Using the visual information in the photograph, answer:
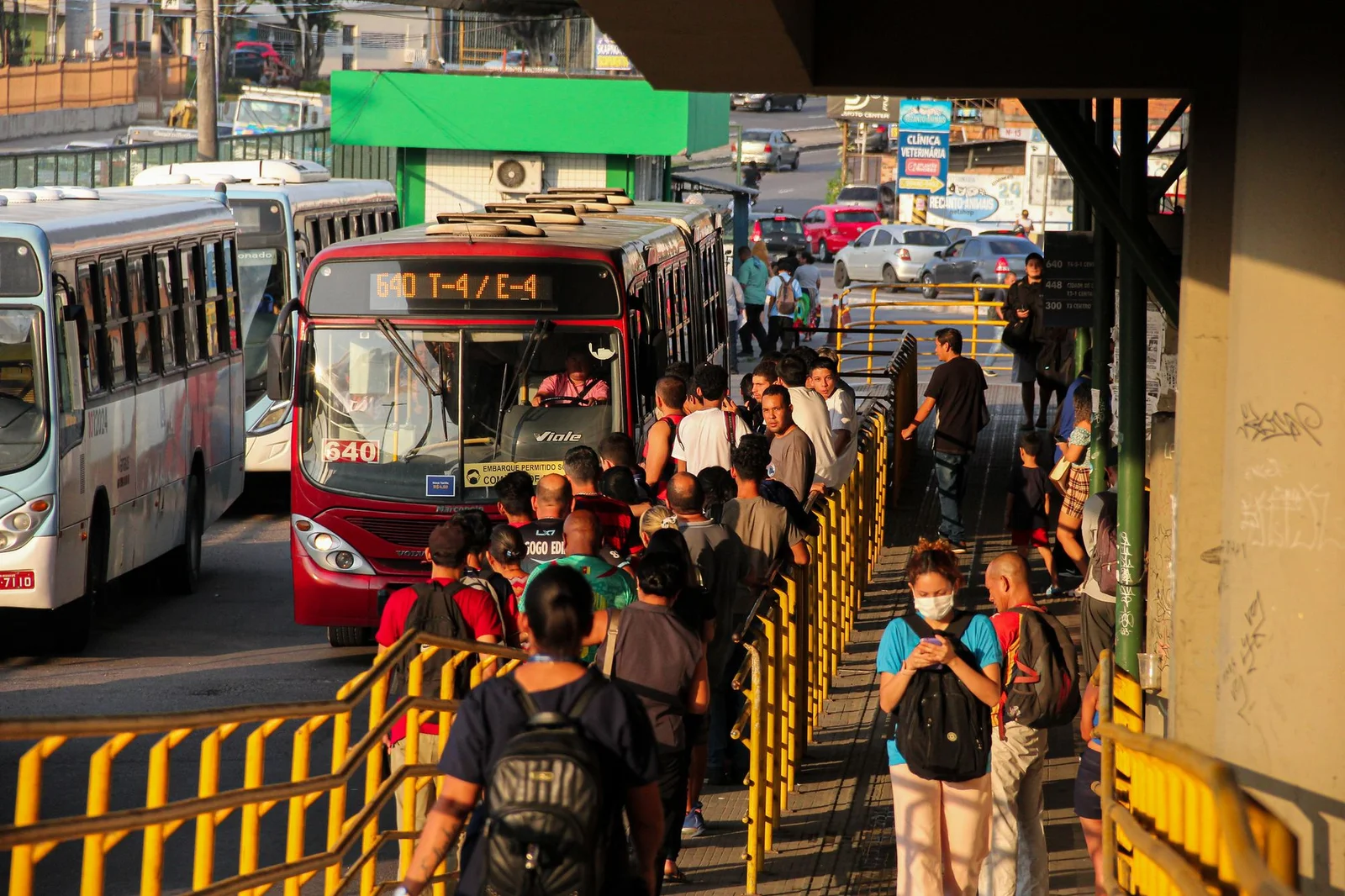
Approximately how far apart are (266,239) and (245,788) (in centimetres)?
1450

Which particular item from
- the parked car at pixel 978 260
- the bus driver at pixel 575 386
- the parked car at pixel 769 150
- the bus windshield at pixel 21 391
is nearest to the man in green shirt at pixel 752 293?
the parked car at pixel 978 260

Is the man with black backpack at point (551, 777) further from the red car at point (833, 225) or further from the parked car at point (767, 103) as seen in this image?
the parked car at point (767, 103)

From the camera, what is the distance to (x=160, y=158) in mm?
35938

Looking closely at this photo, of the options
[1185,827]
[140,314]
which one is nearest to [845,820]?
[1185,827]

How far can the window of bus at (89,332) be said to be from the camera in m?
12.4

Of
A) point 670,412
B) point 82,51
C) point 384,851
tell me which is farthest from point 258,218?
point 82,51

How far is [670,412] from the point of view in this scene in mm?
11555

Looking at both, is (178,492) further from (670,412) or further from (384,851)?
(384,851)

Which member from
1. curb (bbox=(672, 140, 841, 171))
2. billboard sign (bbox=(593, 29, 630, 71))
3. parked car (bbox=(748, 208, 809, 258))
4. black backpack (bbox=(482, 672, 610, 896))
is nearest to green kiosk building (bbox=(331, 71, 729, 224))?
billboard sign (bbox=(593, 29, 630, 71))

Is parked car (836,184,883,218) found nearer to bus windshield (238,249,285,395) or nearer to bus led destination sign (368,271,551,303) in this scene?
bus windshield (238,249,285,395)

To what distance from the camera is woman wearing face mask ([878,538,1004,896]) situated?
21.3ft

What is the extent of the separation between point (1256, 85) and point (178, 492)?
35.4 ft

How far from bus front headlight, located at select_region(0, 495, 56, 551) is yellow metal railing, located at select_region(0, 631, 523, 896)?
4.41m

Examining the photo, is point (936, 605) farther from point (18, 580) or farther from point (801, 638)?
point (18, 580)
